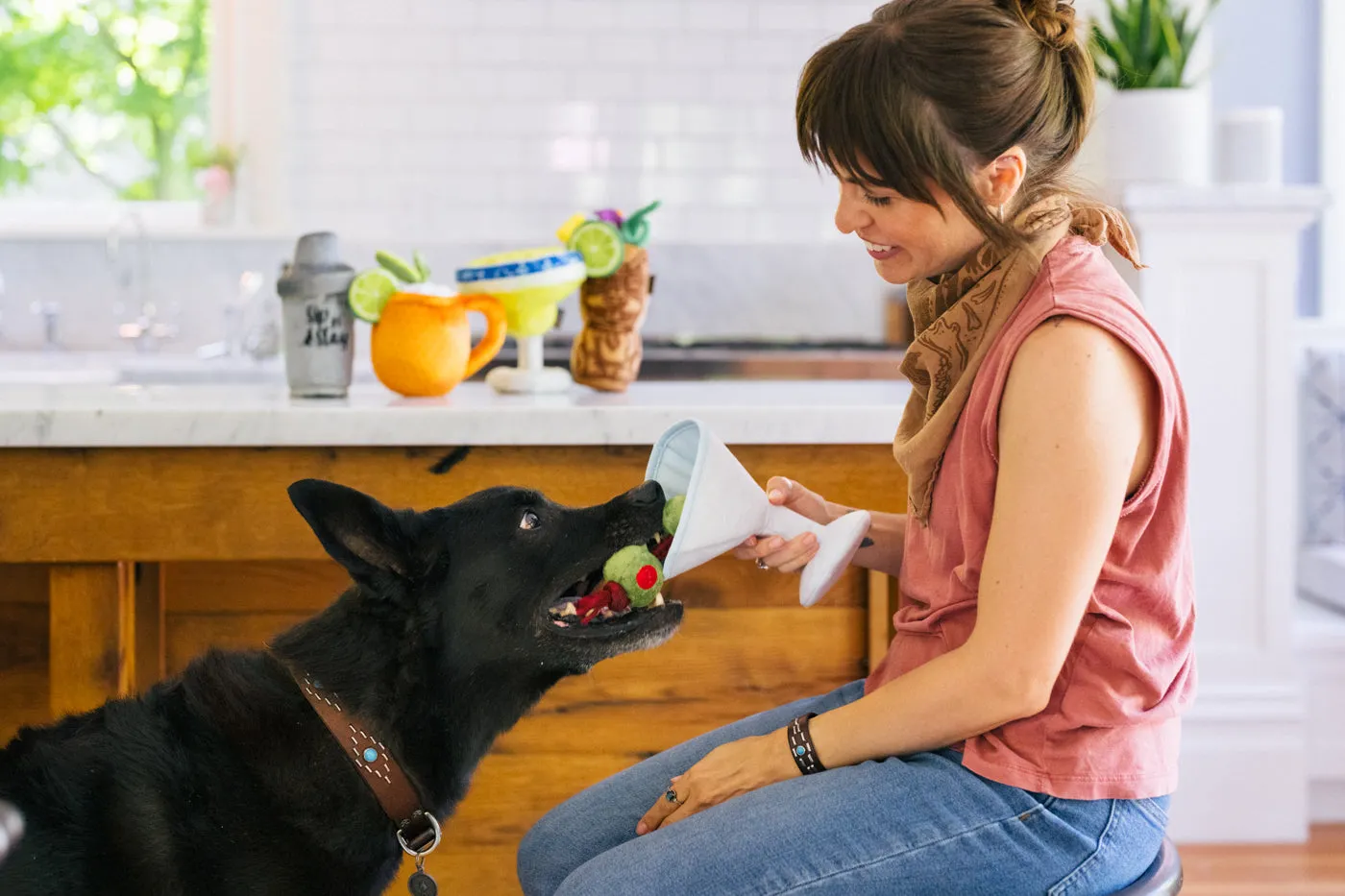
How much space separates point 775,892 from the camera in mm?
1104

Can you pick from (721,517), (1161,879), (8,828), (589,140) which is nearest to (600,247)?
(721,517)

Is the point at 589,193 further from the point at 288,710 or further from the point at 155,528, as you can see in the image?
the point at 288,710

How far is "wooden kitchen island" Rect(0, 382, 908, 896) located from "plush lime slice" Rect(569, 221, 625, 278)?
0.23 meters

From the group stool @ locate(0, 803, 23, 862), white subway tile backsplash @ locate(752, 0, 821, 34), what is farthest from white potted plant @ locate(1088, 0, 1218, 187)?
stool @ locate(0, 803, 23, 862)

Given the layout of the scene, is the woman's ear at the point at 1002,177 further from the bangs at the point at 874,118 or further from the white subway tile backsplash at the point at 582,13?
the white subway tile backsplash at the point at 582,13

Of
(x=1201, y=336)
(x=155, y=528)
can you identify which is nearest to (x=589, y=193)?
(x=1201, y=336)

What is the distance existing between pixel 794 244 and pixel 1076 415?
3.25 meters

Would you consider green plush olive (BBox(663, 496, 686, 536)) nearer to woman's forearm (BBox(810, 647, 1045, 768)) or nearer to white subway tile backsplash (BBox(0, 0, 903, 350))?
woman's forearm (BBox(810, 647, 1045, 768))

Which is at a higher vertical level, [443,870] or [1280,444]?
[1280,444]

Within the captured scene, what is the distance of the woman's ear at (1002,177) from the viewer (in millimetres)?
1159

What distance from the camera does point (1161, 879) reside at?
44.6 inches

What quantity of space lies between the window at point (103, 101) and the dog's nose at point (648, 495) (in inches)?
132

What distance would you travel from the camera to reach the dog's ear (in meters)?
1.19

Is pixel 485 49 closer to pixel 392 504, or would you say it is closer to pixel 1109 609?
pixel 392 504
